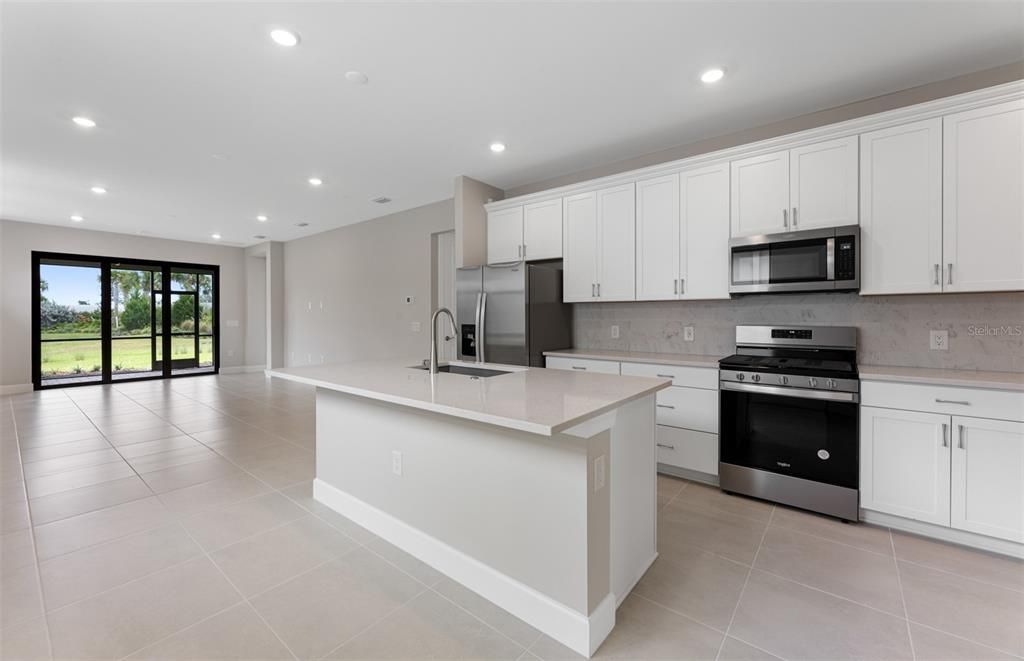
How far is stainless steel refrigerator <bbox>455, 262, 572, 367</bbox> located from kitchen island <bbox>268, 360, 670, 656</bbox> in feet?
4.71

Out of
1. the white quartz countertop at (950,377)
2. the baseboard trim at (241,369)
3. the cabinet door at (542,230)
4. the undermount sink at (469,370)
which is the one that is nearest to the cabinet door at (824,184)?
the white quartz countertop at (950,377)

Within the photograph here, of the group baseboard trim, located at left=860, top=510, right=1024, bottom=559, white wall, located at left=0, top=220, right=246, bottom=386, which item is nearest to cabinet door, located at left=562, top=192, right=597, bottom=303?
baseboard trim, located at left=860, top=510, right=1024, bottom=559

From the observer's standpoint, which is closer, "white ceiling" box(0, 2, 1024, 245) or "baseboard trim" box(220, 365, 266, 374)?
"white ceiling" box(0, 2, 1024, 245)

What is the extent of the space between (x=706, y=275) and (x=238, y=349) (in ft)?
31.2

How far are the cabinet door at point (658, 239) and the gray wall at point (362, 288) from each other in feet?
8.58

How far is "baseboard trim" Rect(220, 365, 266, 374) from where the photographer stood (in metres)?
9.09

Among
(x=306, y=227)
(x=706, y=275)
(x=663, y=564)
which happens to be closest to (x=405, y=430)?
(x=663, y=564)

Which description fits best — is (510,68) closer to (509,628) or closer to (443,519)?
(443,519)

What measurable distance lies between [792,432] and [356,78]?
350cm

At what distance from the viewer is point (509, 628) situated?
1726 millimetres

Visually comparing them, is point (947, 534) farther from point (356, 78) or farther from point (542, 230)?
point (356, 78)

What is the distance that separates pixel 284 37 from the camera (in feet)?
7.46

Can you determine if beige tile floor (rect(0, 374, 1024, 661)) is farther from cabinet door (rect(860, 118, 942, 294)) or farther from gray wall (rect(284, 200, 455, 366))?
gray wall (rect(284, 200, 455, 366))

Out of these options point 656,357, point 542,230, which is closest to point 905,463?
point 656,357
